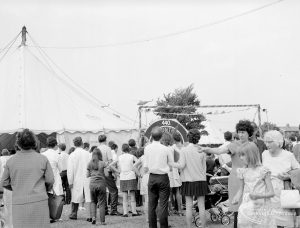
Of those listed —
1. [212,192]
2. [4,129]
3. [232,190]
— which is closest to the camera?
[232,190]

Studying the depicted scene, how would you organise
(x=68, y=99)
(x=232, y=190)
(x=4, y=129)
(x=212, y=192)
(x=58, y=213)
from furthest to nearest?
(x=68, y=99) → (x=4, y=129) → (x=212, y=192) → (x=232, y=190) → (x=58, y=213)

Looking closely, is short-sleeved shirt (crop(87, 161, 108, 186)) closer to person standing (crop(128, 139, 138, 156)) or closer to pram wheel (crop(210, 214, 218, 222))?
person standing (crop(128, 139, 138, 156))

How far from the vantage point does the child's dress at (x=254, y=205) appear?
5852 millimetres

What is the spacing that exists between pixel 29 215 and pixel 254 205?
2.60 metres

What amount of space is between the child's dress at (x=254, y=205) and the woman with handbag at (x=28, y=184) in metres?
2.30

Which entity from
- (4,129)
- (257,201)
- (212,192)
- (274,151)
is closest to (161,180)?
(212,192)

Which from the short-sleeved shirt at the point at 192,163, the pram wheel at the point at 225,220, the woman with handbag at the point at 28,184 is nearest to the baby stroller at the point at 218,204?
the pram wheel at the point at 225,220

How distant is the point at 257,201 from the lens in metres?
5.99

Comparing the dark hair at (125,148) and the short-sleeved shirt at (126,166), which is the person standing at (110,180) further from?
the dark hair at (125,148)

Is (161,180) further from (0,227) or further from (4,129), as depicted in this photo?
(4,129)


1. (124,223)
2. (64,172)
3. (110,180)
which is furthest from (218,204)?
(64,172)

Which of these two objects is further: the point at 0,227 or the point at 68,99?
the point at 68,99

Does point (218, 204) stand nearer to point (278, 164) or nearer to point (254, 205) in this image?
point (278, 164)

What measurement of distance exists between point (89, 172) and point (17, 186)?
185 inches
